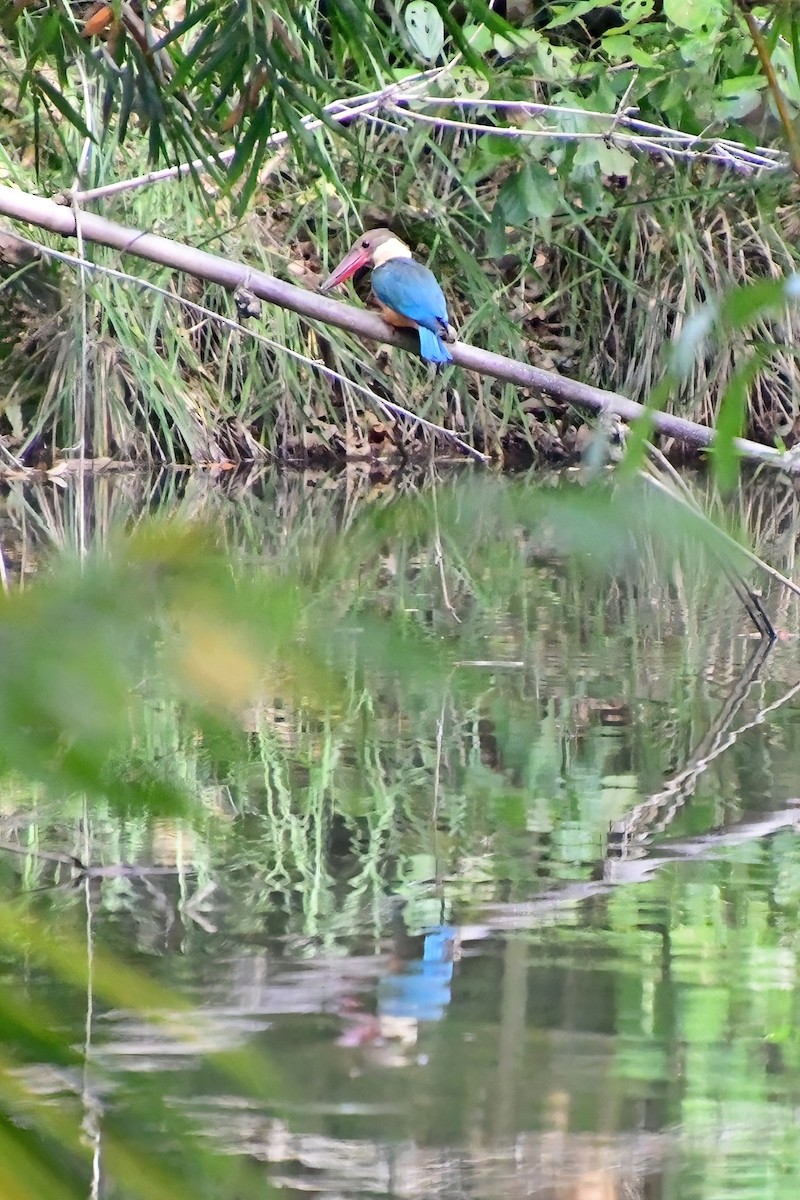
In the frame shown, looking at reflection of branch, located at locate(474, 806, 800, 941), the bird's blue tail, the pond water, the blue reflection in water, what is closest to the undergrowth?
the bird's blue tail

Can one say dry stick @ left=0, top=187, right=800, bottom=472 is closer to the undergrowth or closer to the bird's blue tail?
the bird's blue tail

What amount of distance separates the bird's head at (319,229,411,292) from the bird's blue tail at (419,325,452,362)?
1150 millimetres

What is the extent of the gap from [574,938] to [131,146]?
4737 millimetres

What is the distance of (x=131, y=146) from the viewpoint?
5551 mm

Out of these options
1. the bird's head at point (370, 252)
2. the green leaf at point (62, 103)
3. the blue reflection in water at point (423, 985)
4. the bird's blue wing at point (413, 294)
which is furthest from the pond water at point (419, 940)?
the bird's head at point (370, 252)

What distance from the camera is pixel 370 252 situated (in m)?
4.49

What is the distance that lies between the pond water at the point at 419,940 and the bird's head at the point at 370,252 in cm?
231

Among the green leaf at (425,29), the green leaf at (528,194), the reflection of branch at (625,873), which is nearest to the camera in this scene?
the reflection of branch at (625,873)

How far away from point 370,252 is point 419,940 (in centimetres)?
341

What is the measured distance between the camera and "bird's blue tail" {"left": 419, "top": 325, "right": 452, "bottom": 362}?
3.00 m

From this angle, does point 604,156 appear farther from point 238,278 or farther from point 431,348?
point 238,278

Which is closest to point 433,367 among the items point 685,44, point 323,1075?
point 685,44

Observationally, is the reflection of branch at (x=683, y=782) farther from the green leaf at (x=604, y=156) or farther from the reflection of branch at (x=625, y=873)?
the green leaf at (x=604, y=156)

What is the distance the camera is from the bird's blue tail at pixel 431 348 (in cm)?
300
